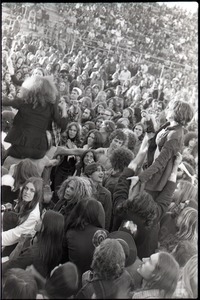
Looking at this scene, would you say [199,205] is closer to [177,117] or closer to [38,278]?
[177,117]

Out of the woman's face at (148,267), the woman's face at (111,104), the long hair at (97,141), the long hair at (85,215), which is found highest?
the woman's face at (111,104)

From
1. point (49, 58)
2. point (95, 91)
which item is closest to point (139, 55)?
point (95, 91)

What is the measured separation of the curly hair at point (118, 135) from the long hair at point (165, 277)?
1047 mm

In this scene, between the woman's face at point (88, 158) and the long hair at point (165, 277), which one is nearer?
the long hair at point (165, 277)

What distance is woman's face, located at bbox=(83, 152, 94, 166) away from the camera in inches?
194

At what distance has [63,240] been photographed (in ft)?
15.9

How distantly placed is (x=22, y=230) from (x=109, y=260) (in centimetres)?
87

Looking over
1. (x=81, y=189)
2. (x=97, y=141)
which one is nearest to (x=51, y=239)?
(x=81, y=189)

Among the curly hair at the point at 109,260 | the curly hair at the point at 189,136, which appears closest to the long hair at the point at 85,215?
the curly hair at the point at 109,260

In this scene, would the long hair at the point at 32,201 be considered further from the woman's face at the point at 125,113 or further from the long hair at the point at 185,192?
the long hair at the point at 185,192

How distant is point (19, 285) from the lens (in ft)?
15.8

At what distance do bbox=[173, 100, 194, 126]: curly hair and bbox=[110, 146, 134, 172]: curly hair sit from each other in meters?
0.50

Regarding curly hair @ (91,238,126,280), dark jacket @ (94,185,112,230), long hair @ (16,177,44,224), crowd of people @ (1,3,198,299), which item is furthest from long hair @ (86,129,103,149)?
curly hair @ (91,238,126,280)

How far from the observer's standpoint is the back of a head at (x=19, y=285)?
4.78 metres
